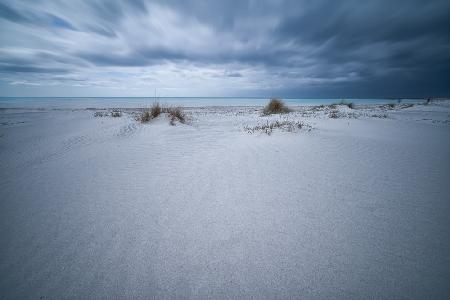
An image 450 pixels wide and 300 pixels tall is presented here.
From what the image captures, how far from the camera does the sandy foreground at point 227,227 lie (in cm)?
106

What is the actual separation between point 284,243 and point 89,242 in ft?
4.30

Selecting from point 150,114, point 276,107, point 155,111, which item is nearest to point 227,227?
point 150,114

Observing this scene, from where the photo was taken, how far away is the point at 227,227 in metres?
1.48

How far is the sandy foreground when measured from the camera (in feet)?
A: 3.49

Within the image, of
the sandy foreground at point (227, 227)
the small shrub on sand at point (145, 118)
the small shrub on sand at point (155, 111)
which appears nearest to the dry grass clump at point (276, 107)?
the small shrub on sand at point (155, 111)

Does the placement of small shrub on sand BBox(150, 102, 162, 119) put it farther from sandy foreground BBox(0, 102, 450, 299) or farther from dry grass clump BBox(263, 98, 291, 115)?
dry grass clump BBox(263, 98, 291, 115)

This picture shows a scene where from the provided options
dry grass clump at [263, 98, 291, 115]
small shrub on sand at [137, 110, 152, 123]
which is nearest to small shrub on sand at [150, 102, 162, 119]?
small shrub on sand at [137, 110, 152, 123]

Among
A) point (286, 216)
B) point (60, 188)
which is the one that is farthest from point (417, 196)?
point (60, 188)

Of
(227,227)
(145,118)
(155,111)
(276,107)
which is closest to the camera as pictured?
(227,227)

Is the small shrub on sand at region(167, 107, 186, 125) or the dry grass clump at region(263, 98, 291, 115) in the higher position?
the dry grass clump at region(263, 98, 291, 115)

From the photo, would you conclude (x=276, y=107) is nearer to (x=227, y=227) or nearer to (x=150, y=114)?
(x=150, y=114)

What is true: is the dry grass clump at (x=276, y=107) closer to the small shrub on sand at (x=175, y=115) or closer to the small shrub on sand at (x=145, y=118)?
the small shrub on sand at (x=175, y=115)


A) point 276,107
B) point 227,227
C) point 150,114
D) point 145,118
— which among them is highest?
point 276,107

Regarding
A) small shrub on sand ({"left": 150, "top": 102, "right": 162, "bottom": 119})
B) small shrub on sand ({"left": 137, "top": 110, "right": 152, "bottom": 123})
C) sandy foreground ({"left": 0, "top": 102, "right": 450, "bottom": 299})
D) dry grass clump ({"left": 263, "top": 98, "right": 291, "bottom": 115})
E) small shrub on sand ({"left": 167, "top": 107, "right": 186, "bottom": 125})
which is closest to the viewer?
sandy foreground ({"left": 0, "top": 102, "right": 450, "bottom": 299})
